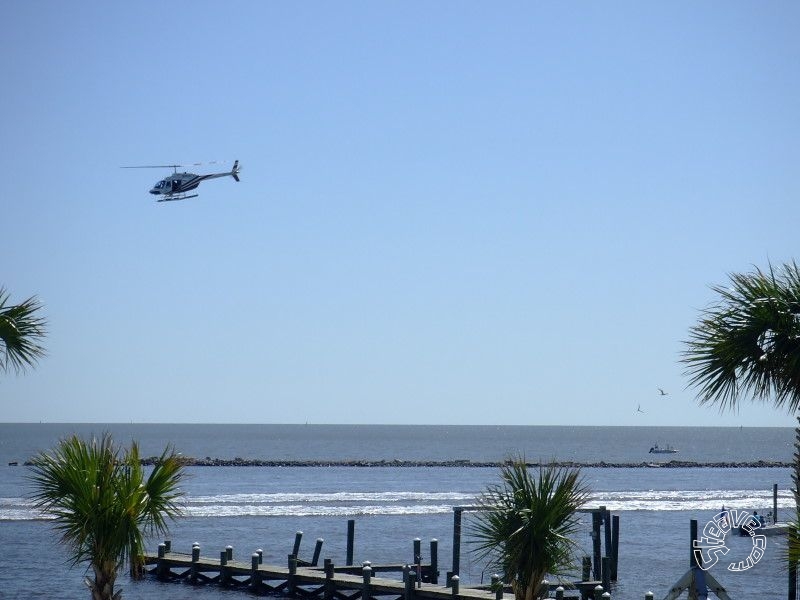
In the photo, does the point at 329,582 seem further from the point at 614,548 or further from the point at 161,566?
the point at 614,548

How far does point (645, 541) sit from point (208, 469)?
7416cm

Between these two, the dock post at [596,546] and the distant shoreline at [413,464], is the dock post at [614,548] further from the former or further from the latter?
the distant shoreline at [413,464]

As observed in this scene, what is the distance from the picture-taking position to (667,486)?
341 ft

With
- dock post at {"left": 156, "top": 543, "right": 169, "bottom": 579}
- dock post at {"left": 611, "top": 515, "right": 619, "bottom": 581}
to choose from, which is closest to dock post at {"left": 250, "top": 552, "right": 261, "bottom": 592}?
dock post at {"left": 156, "top": 543, "right": 169, "bottom": 579}

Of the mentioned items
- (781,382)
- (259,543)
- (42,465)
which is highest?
(781,382)

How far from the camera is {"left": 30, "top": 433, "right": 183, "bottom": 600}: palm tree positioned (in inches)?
595

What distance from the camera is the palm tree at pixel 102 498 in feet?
49.6

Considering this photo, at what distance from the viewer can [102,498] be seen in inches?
597

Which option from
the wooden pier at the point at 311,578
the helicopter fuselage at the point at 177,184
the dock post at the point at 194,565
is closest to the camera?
the wooden pier at the point at 311,578

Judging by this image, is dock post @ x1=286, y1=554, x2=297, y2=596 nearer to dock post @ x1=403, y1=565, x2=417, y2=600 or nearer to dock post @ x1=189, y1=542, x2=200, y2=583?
dock post @ x1=189, y1=542, x2=200, y2=583

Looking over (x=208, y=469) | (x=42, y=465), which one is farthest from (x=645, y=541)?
(x=208, y=469)

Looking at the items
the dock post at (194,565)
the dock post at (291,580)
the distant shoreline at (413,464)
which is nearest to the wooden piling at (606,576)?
the dock post at (291,580)

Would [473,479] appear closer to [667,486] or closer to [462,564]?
[667,486]

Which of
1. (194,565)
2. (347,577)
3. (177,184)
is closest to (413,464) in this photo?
(177,184)
